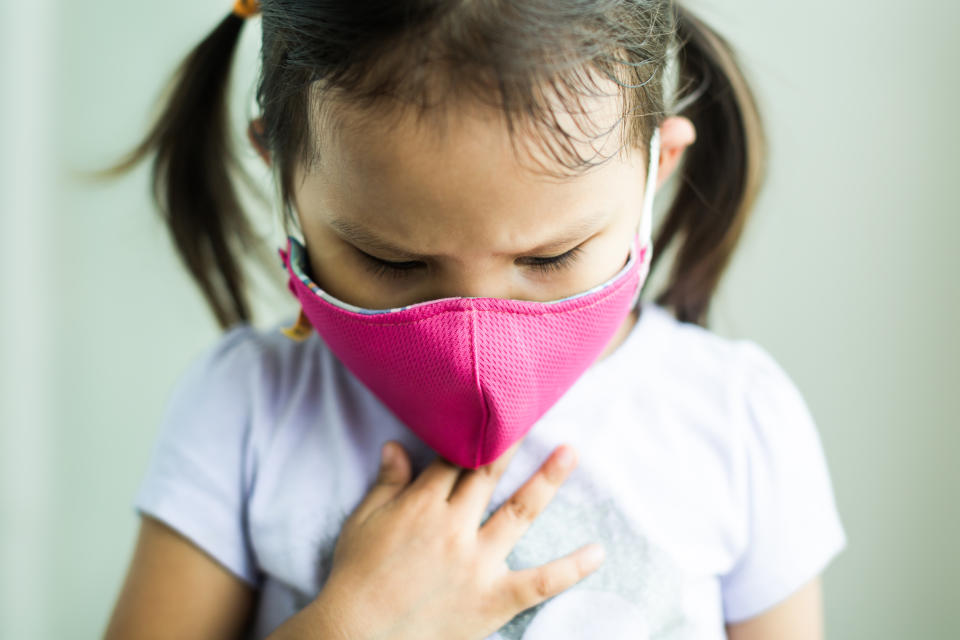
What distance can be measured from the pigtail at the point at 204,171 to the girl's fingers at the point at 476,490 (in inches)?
14.3

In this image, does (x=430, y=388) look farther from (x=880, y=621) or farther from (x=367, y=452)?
(x=880, y=621)

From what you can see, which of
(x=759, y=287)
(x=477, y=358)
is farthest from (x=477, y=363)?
(x=759, y=287)

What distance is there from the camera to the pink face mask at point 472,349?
1.86ft

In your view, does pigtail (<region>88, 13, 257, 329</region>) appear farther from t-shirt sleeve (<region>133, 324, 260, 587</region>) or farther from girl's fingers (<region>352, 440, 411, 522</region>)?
girl's fingers (<region>352, 440, 411, 522</region>)

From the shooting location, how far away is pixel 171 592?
2.28 feet

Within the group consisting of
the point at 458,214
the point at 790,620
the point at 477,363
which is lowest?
the point at 790,620

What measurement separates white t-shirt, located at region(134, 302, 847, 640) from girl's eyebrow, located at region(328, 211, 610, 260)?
0.20 meters

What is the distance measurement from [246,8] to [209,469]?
15.4 inches

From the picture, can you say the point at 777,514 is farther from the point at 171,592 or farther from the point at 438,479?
the point at 171,592

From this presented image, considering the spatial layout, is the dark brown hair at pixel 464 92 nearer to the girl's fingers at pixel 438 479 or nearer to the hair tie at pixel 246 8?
A: the hair tie at pixel 246 8

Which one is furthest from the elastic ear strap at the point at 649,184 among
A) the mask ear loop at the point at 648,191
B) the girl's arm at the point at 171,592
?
the girl's arm at the point at 171,592

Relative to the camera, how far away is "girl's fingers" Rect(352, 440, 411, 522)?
0.69 m

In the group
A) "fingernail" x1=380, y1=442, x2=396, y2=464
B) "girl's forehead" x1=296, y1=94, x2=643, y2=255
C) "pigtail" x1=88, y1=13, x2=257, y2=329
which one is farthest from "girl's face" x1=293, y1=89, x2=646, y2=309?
"pigtail" x1=88, y1=13, x2=257, y2=329

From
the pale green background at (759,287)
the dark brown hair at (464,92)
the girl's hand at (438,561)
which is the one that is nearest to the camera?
the dark brown hair at (464,92)
